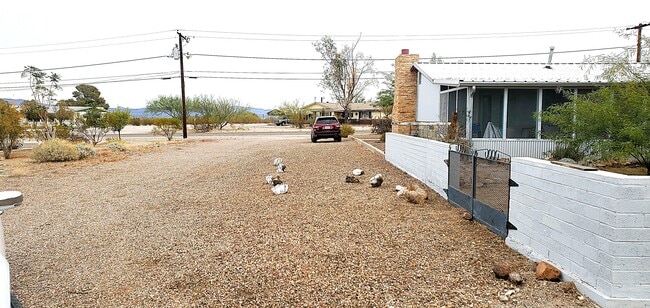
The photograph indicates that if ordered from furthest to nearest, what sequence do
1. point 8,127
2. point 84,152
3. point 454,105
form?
point 8,127 < point 84,152 < point 454,105

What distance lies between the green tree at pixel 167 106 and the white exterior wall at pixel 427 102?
39.8m

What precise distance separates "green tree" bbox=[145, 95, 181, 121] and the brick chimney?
128ft

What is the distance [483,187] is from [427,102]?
1141cm

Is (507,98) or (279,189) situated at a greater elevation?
(507,98)

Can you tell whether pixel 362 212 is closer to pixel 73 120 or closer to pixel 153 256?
pixel 153 256

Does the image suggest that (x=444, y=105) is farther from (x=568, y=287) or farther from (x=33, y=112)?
(x=33, y=112)

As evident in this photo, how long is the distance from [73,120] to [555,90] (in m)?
23.9

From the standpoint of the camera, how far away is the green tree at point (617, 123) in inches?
298

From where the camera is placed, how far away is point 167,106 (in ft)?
181

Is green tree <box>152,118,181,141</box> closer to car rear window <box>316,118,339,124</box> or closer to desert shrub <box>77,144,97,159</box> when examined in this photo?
car rear window <box>316,118,339,124</box>

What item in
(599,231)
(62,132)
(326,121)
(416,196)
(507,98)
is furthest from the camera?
(326,121)

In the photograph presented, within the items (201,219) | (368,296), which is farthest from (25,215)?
(368,296)

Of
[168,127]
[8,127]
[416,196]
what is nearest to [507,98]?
[416,196]

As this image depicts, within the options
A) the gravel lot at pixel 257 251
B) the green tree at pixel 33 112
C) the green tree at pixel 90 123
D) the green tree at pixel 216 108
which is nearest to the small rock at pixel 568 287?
the gravel lot at pixel 257 251
